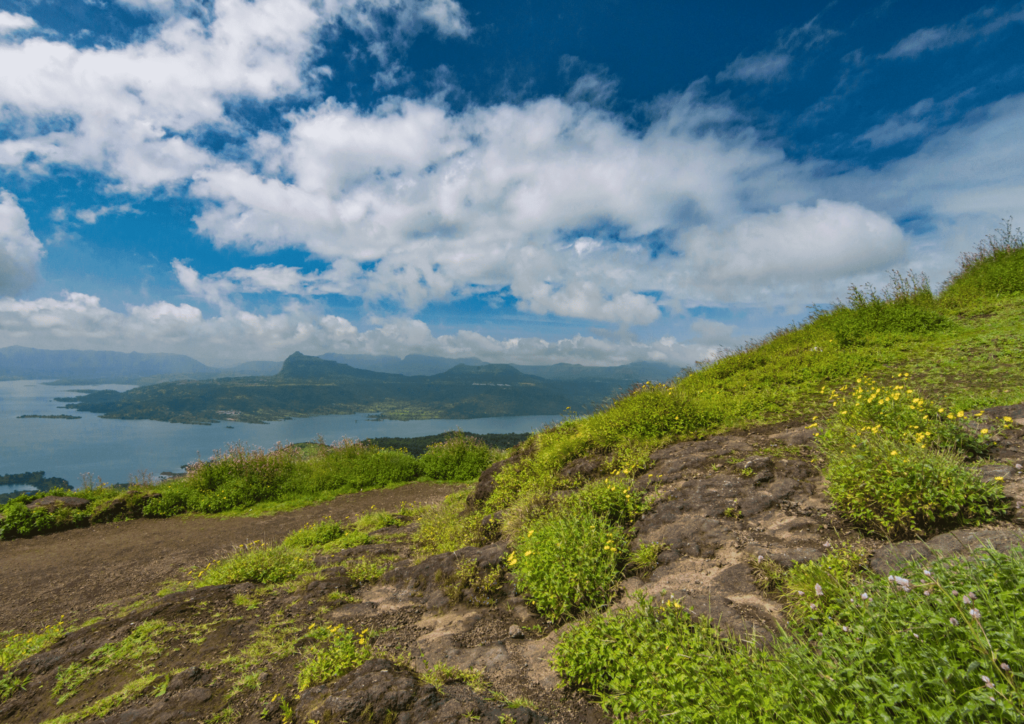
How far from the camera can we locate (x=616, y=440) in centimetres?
768

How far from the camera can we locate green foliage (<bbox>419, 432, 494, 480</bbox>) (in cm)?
1561

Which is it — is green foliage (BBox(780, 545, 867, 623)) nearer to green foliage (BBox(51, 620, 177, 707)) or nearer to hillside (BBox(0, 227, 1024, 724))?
hillside (BBox(0, 227, 1024, 724))

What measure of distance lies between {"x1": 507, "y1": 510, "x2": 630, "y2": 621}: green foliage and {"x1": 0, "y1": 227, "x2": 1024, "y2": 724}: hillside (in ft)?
0.10

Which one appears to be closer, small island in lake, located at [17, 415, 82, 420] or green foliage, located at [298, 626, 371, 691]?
green foliage, located at [298, 626, 371, 691]

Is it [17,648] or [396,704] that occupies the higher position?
[396,704]

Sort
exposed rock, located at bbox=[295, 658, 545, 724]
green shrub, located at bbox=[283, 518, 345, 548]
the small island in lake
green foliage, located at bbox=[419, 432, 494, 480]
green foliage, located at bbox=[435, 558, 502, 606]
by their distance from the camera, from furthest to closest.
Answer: the small island in lake
green foliage, located at bbox=[419, 432, 494, 480]
green shrub, located at bbox=[283, 518, 345, 548]
green foliage, located at bbox=[435, 558, 502, 606]
exposed rock, located at bbox=[295, 658, 545, 724]

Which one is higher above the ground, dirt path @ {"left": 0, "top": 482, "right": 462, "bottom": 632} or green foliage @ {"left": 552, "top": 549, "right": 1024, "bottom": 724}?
green foliage @ {"left": 552, "top": 549, "right": 1024, "bottom": 724}

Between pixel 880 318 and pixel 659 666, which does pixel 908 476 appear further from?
pixel 880 318

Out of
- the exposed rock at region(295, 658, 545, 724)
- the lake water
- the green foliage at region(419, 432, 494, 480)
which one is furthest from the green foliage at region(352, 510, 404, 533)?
the lake water

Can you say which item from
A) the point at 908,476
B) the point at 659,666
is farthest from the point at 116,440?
the point at 908,476

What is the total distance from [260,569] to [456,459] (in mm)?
9882

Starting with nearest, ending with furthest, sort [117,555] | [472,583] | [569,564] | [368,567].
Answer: [569,564], [472,583], [368,567], [117,555]

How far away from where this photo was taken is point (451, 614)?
4.80 m

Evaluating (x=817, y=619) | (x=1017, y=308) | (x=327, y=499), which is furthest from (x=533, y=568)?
(x=1017, y=308)
